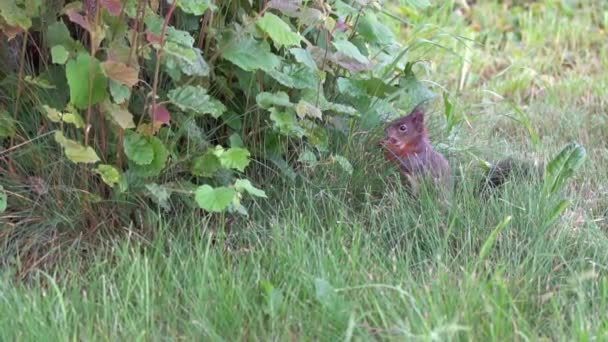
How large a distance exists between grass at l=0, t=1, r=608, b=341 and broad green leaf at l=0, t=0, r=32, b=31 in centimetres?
56

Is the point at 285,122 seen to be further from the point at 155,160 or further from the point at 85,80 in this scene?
the point at 85,80

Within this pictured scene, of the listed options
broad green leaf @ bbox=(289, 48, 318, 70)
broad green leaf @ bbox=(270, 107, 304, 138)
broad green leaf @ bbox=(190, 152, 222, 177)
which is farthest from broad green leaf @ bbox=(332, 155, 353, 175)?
broad green leaf @ bbox=(190, 152, 222, 177)

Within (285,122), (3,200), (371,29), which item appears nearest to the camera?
(3,200)

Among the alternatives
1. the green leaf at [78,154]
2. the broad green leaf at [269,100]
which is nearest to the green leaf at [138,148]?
the green leaf at [78,154]

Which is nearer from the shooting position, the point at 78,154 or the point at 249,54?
the point at 78,154

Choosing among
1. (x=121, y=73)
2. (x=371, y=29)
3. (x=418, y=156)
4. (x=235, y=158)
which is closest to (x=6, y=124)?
(x=121, y=73)

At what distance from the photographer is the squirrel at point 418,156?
3.23 metres

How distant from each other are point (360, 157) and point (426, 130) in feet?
1.15

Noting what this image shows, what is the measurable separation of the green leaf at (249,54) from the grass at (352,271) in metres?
0.41

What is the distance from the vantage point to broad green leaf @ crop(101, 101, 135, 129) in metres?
2.64

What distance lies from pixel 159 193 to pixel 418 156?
93 cm

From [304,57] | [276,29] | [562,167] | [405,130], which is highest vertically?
[276,29]

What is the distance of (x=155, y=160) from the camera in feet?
9.07

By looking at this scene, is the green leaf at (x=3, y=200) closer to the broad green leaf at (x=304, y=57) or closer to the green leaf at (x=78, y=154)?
the green leaf at (x=78, y=154)
